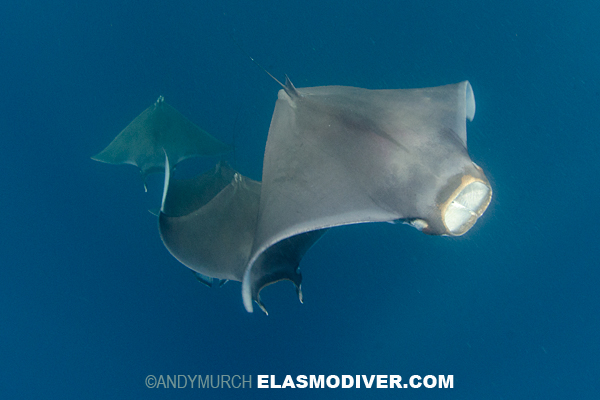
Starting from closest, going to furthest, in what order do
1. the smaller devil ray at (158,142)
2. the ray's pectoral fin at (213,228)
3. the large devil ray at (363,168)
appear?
the large devil ray at (363,168) → the ray's pectoral fin at (213,228) → the smaller devil ray at (158,142)

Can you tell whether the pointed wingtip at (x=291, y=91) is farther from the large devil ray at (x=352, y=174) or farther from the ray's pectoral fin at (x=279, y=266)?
the ray's pectoral fin at (x=279, y=266)

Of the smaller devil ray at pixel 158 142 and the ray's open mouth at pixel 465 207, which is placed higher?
the smaller devil ray at pixel 158 142

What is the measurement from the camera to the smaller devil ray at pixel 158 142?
326 centimetres

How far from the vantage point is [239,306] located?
355cm

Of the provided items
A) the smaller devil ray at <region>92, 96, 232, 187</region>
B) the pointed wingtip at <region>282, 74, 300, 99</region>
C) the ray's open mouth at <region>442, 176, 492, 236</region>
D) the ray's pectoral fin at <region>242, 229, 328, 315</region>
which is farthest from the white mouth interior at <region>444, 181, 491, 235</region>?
the smaller devil ray at <region>92, 96, 232, 187</region>

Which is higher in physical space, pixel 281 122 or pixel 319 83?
pixel 319 83

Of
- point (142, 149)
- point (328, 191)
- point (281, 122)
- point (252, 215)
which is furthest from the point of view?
point (142, 149)

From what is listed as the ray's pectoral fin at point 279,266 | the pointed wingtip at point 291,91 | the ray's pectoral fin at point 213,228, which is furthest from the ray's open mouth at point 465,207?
the ray's pectoral fin at point 213,228

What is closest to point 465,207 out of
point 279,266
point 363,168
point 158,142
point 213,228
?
point 363,168

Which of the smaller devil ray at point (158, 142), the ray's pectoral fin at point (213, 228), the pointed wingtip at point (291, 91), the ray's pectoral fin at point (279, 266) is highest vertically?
the smaller devil ray at point (158, 142)

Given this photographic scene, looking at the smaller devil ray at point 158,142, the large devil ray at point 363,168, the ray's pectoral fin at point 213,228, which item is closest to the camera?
the large devil ray at point 363,168

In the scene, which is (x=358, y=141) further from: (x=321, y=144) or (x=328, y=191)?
(x=328, y=191)

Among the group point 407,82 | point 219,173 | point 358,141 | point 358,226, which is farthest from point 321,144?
point 407,82

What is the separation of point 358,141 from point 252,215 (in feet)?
3.24
